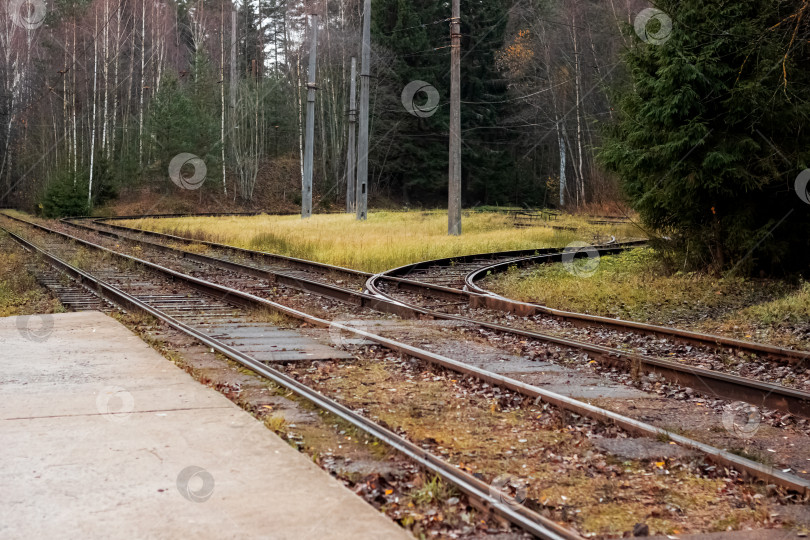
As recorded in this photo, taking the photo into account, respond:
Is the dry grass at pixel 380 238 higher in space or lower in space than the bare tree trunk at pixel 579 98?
lower

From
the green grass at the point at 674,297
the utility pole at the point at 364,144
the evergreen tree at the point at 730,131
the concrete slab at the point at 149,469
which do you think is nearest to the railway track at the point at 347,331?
the concrete slab at the point at 149,469

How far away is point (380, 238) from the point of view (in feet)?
84.6

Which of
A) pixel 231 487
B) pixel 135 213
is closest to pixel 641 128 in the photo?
pixel 231 487

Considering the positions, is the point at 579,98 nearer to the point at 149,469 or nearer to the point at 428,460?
the point at 428,460

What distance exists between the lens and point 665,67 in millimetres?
14289

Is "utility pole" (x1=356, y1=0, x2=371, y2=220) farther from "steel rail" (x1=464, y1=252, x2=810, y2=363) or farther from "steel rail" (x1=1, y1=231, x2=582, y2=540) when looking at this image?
"steel rail" (x1=1, y1=231, x2=582, y2=540)

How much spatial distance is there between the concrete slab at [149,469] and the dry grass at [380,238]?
491 inches

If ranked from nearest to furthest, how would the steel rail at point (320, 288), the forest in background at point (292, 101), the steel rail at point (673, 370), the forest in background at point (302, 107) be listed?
the steel rail at point (673, 370) < the steel rail at point (320, 288) < the forest in background at point (292, 101) < the forest in background at point (302, 107)

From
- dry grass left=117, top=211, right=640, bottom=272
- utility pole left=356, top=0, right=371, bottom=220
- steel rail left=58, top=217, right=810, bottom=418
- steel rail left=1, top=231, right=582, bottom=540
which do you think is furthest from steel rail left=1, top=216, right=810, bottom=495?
utility pole left=356, top=0, right=371, bottom=220

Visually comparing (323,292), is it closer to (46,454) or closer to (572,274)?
(572,274)

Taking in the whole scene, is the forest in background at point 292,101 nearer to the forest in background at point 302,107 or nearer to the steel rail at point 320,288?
the forest in background at point 302,107

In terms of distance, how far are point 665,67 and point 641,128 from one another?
1454 millimetres

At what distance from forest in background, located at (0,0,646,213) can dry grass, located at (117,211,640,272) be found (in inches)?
715

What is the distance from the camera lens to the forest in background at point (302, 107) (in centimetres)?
5247
